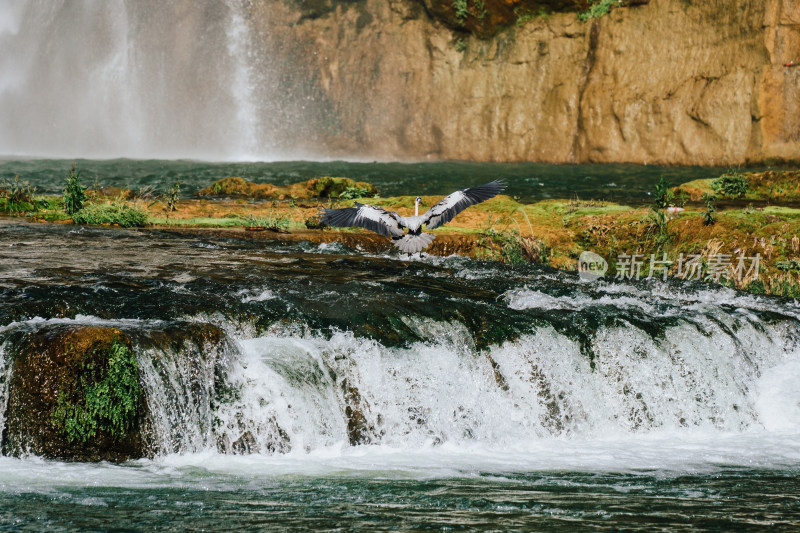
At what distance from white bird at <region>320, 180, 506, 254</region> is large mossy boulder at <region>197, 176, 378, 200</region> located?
8.69 m

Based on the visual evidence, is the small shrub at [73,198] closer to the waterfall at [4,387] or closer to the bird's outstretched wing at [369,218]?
the bird's outstretched wing at [369,218]

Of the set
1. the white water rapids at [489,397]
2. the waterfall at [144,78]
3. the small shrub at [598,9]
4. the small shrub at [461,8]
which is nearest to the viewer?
the white water rapids at [489,397]

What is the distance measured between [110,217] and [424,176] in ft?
57.1

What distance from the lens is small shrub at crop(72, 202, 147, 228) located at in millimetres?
14672

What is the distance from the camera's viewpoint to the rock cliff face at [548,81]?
36500mm

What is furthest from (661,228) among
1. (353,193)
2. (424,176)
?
(424,176)

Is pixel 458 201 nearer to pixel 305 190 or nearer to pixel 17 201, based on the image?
pixel 17 201

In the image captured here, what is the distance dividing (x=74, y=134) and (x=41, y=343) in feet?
163

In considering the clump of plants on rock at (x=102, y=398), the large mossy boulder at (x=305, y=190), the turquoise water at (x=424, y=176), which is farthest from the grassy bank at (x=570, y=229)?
the clump of plants on rock at (x=102, y=398)

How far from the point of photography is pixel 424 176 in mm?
30891

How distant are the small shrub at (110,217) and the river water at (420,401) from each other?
3.46 meters

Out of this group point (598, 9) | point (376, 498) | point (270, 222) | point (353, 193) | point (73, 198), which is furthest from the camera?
point (598, 9)

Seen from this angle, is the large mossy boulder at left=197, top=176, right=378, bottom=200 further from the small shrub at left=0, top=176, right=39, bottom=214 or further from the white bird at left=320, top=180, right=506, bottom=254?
the white bird at left=320, top=180, right=506, bottom=254

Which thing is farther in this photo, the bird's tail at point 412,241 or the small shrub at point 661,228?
the small shrub at point 661,228
